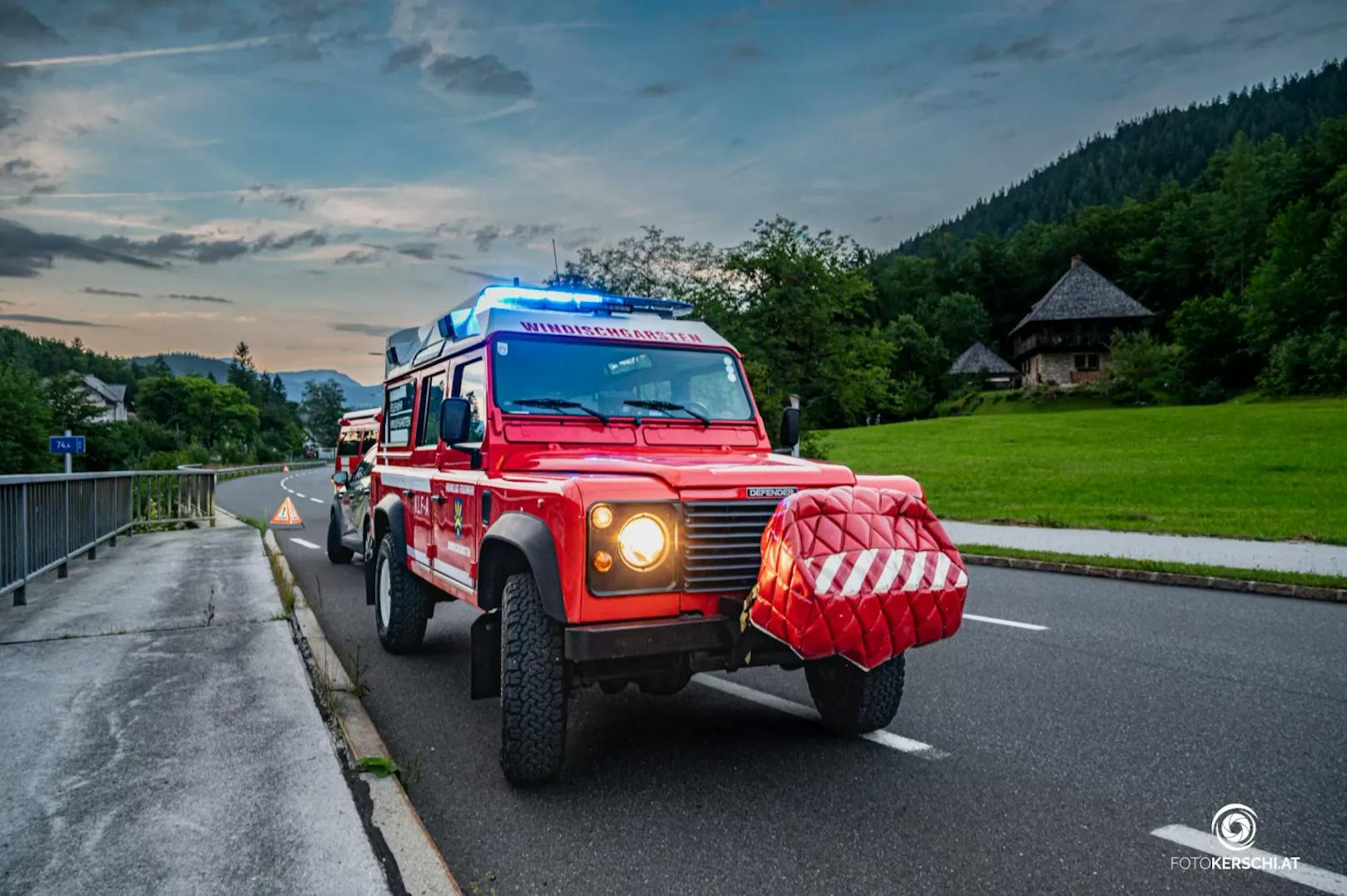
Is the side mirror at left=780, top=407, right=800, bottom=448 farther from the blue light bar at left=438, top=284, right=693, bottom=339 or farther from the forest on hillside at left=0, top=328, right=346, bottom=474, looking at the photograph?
the forest on hillside at left=0, top=328, right=346, bottom=474

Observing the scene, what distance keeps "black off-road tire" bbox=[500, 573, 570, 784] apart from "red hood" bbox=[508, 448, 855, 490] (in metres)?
0.73

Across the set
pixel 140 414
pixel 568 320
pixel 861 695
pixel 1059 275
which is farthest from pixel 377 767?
pixel 140 414

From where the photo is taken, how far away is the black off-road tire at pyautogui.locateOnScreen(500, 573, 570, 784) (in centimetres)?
418

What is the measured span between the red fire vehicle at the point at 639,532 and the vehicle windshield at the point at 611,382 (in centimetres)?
1

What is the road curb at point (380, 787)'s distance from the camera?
3338 mm

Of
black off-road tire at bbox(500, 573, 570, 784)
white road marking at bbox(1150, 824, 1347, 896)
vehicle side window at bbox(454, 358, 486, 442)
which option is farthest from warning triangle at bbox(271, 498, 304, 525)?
white road marking at bbox(1150, 824, 1347, 896)

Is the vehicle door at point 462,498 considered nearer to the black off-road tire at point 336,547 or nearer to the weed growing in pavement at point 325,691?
the weed growing in pavement at point 325,691

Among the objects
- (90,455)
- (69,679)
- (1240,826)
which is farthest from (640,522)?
(90,455)

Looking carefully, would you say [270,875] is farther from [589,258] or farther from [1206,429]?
[1206,429]

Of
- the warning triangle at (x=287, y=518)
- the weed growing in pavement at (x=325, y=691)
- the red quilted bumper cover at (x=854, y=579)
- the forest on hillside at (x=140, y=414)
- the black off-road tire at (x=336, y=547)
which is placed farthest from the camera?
the forest on hillside at (x=140, y=414)

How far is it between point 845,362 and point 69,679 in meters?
16.5

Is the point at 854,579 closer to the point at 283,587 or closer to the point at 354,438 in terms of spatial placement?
the point at 283,587

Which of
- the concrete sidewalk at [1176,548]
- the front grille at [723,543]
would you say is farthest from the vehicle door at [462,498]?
the concrete sidewalk at [1176,548]

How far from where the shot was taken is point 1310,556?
11.7m
